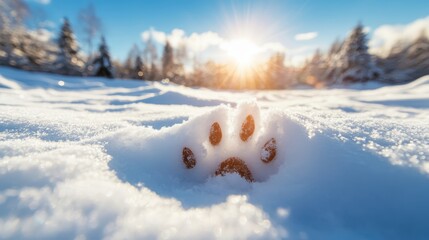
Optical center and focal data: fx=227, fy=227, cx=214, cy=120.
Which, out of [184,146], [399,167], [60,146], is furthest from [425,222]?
[60,146]

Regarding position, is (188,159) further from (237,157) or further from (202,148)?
(237,157)

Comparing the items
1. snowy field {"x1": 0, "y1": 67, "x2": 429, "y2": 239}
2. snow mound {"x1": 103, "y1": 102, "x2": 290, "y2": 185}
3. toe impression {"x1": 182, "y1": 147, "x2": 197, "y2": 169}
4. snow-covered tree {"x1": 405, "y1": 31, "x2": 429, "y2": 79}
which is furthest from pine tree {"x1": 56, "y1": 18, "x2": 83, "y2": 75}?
snow-covered tree {"x1": 405, "y1": 31, "x2": 429, "y2": 79}

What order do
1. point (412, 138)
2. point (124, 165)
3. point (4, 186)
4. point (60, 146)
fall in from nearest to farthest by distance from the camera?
1. point (4, 186)
2. point (124, 165)
3. point (60, 146)
4. point (412, 138)

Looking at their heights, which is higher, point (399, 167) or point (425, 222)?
point (399, 167)

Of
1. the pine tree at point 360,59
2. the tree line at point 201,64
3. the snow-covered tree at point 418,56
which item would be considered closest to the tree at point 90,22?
the tree line at point 201,64

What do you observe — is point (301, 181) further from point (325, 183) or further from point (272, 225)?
point (272, 225)

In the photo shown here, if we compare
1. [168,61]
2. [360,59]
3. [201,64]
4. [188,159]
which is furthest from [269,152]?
[201,64]
